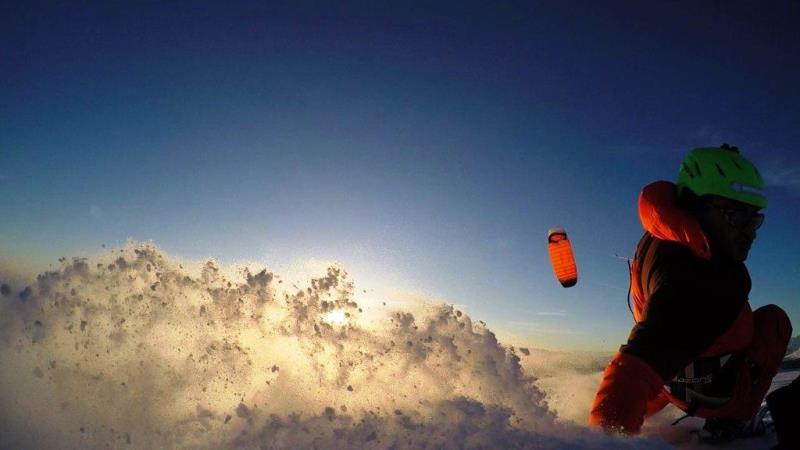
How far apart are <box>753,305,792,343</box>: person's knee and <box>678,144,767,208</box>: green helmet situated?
1.18 meters

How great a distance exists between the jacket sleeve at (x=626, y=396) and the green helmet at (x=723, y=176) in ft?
4.77

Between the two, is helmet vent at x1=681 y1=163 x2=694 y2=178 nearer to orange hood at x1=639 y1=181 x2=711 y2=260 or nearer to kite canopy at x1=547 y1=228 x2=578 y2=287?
orange hood at x1=639 y1=181 x2=711 y2=260

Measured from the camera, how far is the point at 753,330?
158 inches

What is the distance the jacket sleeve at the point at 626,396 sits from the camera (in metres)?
3.30

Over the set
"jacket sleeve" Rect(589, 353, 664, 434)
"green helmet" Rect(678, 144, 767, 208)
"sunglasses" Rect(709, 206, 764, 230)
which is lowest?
"jacket sleeve" Rect(589, 353, 664, 434)

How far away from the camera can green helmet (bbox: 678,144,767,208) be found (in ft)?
11.6

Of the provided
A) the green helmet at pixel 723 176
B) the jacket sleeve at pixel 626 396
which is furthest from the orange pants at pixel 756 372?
the green helmet at pixel 723 176

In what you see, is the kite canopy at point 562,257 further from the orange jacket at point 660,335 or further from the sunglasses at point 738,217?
the sunglasses at point 738,217

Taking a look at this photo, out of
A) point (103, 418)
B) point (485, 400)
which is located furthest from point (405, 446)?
point (103, 418)

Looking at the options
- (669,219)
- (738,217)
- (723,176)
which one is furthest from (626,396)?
(723,176)

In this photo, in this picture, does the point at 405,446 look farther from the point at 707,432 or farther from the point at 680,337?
the point at 707,432

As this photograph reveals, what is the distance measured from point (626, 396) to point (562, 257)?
1.92m

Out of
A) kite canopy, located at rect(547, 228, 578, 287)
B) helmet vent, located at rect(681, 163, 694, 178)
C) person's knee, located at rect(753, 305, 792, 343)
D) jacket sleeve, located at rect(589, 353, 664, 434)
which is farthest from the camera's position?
kite canopy, located at rect(547, 228, 578, 287)

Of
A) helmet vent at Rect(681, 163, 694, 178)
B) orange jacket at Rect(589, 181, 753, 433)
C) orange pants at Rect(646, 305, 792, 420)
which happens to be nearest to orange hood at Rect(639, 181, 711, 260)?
orange jacket at Rect(589, 181, 753, 433)
